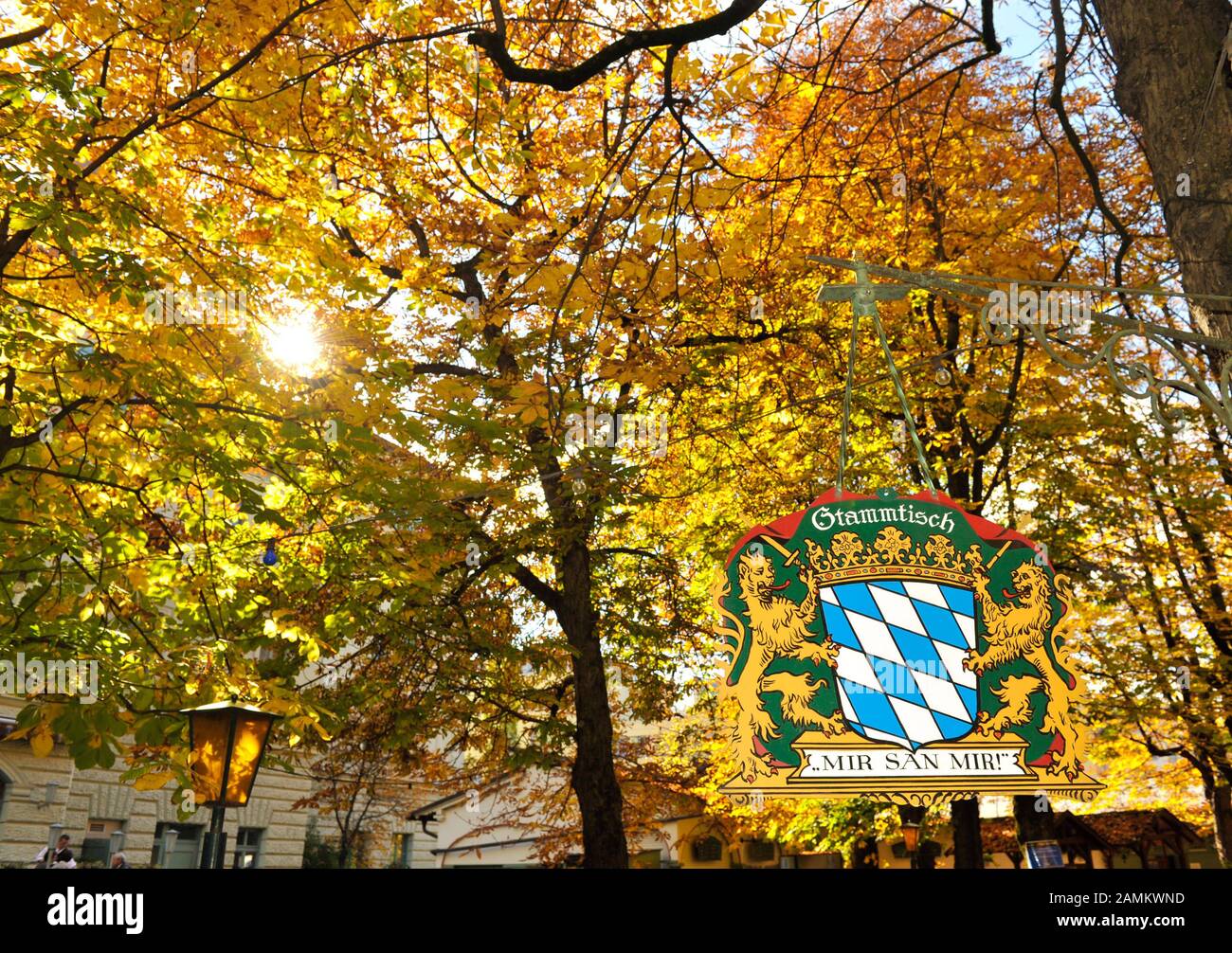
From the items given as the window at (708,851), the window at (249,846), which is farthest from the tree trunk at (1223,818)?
the window at (249,846)

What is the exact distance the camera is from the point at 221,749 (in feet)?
23.5

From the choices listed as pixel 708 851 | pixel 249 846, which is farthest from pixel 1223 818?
Answer: pixel 249 846

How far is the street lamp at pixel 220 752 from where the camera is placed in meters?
7.15

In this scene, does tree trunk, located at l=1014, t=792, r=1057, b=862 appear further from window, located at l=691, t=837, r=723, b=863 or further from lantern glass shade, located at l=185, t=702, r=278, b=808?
window, located at l=691, t=837, r=723, b=863

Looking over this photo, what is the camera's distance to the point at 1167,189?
462cm

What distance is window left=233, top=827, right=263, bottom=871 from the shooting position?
22.8 m

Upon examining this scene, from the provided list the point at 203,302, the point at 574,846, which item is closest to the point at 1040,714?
the point at 203,302

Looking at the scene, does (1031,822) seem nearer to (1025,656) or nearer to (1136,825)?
(1025,656)
